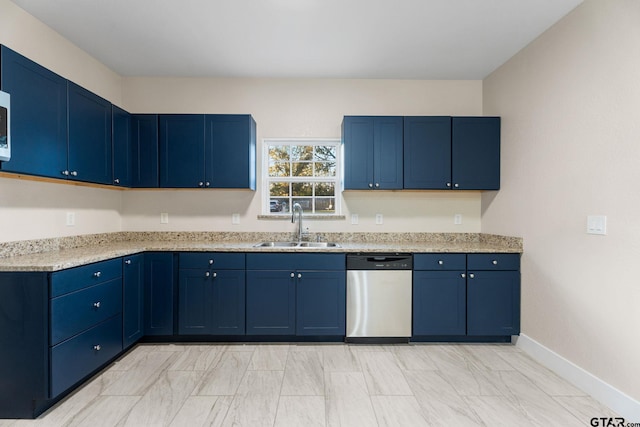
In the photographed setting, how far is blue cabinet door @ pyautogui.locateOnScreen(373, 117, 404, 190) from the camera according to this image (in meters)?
3.16

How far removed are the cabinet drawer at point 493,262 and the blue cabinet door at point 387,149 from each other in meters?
1.07

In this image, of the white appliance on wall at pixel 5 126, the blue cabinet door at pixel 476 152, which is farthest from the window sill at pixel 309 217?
the white appliance on wall at pixel 5 126

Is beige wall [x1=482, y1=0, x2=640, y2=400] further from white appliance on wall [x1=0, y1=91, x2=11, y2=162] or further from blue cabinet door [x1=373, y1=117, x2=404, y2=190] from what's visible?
white appliance on wall [x1=0, y1=91, x2=11, y2=162]

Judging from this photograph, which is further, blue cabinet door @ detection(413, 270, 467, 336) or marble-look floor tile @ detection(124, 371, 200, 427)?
blue cabinet door @ detection(413, 270, 467, 336)

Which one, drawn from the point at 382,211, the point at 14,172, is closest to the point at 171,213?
the point at 14,172

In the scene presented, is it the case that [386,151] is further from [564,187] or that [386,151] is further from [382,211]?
[564,187]

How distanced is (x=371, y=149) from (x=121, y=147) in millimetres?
2462

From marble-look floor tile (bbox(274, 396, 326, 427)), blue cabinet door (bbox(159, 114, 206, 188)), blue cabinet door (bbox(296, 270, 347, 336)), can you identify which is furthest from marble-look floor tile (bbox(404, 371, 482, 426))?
blue cabinet door (bbox(159, 114, 206, 188))

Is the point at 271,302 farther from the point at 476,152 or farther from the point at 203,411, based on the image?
the point at 476,152

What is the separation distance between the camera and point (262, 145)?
3488 millimetres

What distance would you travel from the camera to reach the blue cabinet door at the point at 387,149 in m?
3.16

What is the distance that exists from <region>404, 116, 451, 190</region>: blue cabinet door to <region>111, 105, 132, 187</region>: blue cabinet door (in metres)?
2.80

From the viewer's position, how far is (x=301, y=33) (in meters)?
2.58

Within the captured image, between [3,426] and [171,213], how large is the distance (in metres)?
2.08
